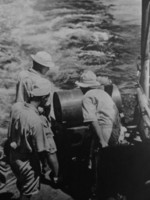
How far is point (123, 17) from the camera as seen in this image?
8008 mm

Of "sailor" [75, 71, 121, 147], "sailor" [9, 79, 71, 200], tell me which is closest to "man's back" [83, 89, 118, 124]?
"sailor" [75, 71, 121, 147]

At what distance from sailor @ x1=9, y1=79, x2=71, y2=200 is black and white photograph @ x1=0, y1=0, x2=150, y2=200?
12 mm

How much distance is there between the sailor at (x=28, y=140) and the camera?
12.6 feet

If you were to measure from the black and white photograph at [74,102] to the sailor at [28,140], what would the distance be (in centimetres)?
1

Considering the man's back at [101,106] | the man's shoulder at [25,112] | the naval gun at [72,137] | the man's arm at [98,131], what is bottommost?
the naval gun at [72,137]

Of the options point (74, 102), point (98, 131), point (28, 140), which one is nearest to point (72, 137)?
point (74, 102)

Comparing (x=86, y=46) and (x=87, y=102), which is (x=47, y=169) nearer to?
(x=87, y=102)

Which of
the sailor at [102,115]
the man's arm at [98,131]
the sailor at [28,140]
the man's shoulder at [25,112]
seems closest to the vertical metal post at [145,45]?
the sailor at [102,115]

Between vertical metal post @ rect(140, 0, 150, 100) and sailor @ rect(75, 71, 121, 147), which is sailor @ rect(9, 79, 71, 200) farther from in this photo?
vertical metal post @ rect(140, 0, 150, 100)

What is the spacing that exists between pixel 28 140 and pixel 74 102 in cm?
170

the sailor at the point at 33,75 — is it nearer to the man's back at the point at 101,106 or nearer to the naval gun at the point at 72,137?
the naval gun at the point at 72,137

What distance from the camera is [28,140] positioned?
12.9 feet

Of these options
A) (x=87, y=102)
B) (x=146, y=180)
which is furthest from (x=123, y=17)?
(x=146, y=180)

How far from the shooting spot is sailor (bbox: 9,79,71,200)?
3.85m
